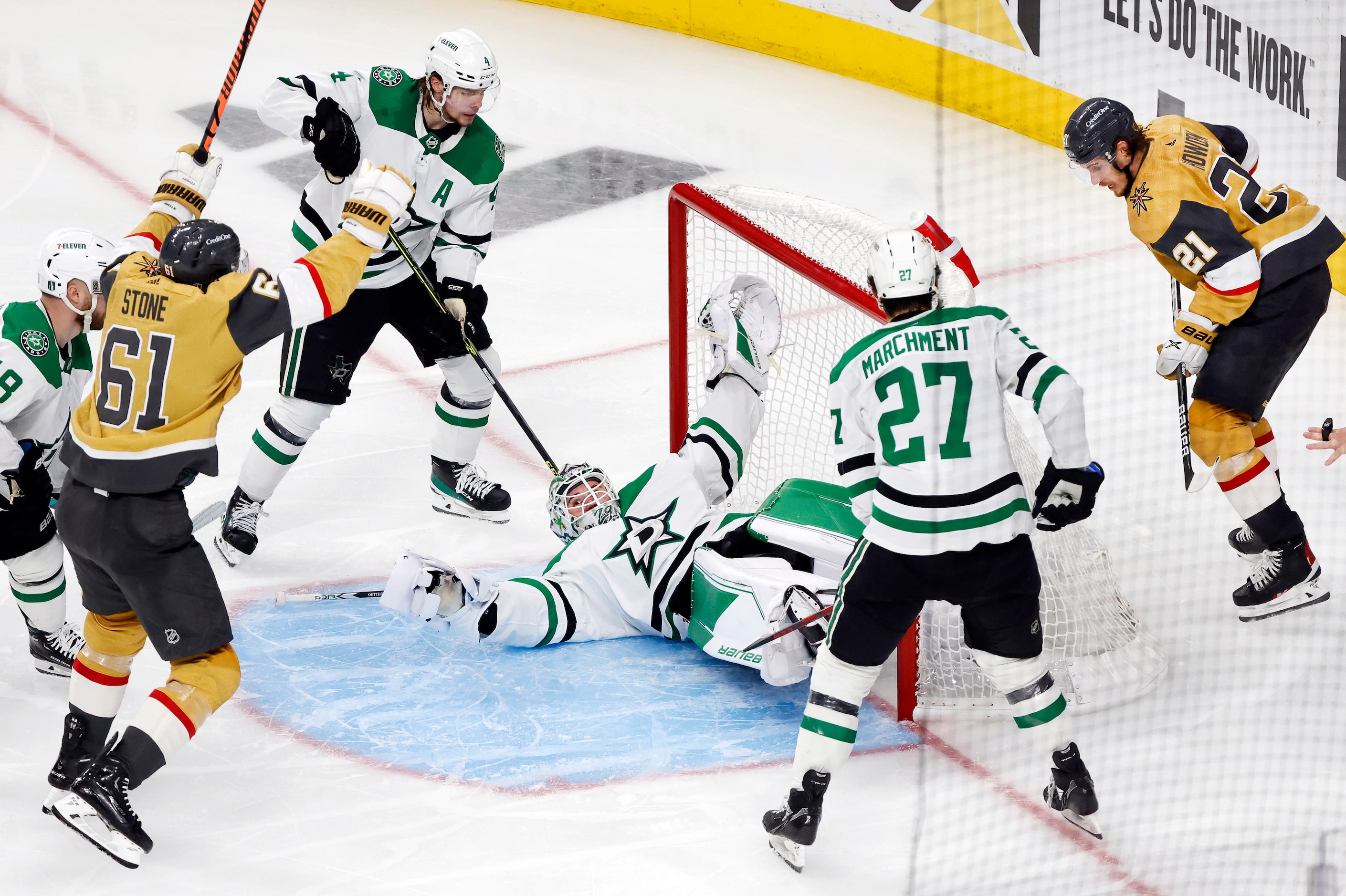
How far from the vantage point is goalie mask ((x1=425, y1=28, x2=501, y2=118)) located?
411cm

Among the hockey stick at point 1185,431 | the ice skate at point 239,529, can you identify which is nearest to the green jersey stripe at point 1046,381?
the hockey stick at point 1185,431

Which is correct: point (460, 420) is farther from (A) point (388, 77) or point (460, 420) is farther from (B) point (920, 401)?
(B) point (920, 401)

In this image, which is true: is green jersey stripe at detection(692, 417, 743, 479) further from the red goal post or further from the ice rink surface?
the ice rink surface

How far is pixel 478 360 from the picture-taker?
4477 mm

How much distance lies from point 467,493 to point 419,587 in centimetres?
124

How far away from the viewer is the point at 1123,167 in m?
3.88

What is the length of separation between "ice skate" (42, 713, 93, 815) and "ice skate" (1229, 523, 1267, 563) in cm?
276

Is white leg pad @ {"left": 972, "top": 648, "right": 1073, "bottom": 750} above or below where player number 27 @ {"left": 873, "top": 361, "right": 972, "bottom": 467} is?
below

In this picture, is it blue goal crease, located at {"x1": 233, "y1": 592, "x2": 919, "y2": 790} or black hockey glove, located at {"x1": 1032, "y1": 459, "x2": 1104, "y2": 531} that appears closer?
black hockey glove, located at {"x1": 1032, "y1": 459, "x2": 1104, "y2": 531}

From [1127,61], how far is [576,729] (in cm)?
374

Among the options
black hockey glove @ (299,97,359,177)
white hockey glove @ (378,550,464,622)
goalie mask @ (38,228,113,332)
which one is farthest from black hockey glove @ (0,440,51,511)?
black hockey glove @ (299,97,359,177)

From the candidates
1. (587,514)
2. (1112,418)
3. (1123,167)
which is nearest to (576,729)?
(587,514)

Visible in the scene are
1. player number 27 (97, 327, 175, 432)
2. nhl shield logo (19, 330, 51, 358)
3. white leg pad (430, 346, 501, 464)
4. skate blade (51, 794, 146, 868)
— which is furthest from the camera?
white leg pad (430, 346, 501, 464)

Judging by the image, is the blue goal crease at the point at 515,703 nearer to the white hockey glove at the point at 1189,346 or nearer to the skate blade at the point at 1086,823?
the skate blade at the point at 1086,823
